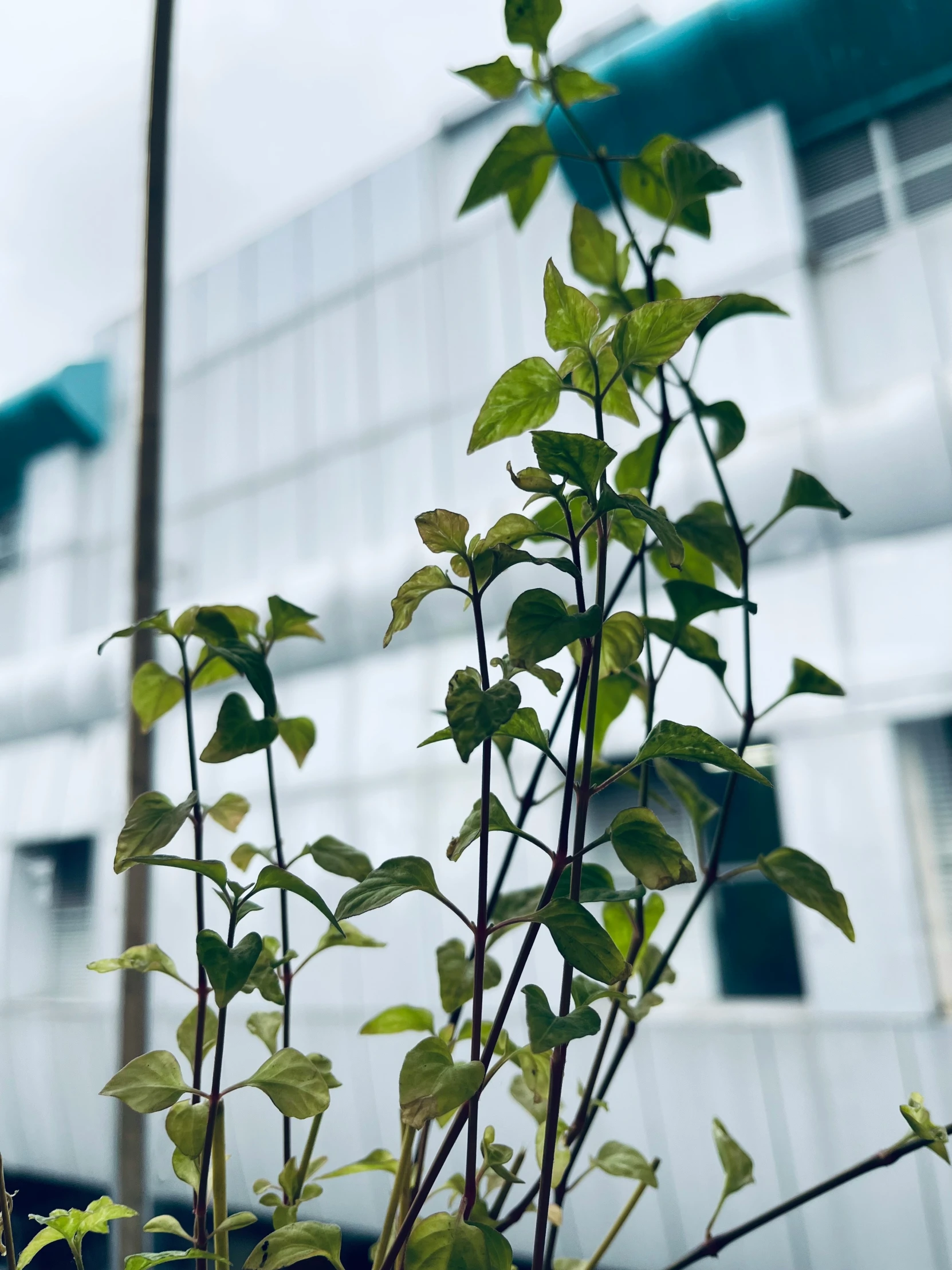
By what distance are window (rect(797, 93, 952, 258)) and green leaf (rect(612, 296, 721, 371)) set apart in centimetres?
112

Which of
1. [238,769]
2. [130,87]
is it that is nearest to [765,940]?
[238,769]

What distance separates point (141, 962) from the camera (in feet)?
1.52

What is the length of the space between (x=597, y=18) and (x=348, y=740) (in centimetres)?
127

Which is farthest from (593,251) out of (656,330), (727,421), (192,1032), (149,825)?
(192,1032)

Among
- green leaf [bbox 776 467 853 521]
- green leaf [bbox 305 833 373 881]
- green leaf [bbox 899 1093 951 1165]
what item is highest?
green leaf [bbox 776 467 853 521]

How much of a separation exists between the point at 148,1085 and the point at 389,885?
16 centimetres

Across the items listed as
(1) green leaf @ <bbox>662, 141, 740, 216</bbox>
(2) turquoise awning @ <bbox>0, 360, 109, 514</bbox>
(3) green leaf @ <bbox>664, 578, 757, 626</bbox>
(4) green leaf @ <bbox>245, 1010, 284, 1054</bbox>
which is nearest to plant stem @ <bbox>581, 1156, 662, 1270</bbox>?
(4) green leaf @ <bbox>245, 1010, 284, 1054</bbox>

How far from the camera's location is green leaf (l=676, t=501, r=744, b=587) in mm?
544

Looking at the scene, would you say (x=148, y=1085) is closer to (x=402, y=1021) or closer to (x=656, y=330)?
(x=402, y=1021)

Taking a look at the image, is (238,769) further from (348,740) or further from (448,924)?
(448,924)

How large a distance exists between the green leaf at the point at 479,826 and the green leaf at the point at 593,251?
403mm

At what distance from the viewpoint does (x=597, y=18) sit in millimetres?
1416

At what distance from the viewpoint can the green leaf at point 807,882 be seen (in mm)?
454

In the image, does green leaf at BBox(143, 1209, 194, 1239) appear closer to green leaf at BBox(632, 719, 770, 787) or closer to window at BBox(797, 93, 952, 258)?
green leaf at BBox(632, 719, 770, 787)
